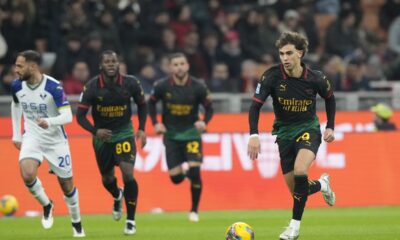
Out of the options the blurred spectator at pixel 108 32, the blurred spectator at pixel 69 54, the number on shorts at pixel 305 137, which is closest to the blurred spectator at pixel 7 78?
the blurred spectator at pixel 69 54

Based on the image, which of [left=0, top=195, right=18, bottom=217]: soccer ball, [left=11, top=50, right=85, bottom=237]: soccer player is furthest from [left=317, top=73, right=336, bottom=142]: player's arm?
[left=0, top=195, right=18, bottom=217]: soccer ball

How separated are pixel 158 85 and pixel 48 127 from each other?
14.7ft

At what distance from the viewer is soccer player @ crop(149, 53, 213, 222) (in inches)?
714

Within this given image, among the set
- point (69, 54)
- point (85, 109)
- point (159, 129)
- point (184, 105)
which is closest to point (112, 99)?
point (85, 109)

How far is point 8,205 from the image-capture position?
1867 centimetres

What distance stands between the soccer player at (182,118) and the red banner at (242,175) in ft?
6.53

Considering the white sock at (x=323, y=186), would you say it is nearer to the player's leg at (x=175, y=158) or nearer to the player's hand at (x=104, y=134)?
the player's hand at (x=104, y=134)

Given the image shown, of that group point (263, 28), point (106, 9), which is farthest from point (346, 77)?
point (106, 9)

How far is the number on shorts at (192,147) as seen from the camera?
59.7 feet

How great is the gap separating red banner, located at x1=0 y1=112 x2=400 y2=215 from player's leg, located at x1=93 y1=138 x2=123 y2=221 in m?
3.44

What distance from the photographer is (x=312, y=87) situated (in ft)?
43.1

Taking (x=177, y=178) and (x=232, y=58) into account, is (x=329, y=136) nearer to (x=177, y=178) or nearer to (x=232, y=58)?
(x=177, y=178)

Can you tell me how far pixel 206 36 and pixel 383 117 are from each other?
519 cm

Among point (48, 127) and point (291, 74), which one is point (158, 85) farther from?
point (291, 74)
